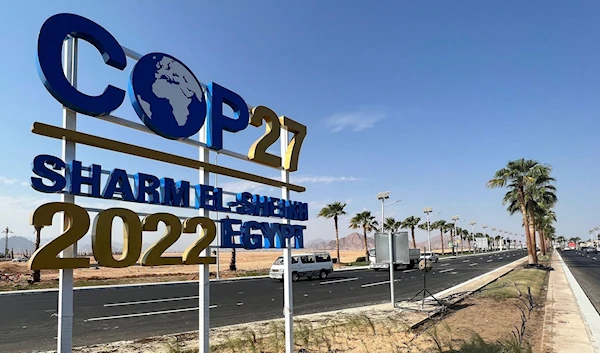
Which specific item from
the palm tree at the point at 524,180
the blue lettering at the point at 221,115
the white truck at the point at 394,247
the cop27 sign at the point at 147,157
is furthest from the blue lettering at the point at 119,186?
the palm tree at the point at 524,180

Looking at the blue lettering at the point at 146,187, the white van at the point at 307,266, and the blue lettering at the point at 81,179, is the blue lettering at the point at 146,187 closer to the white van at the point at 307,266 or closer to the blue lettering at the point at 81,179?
the blue lettering at the point at 81,179

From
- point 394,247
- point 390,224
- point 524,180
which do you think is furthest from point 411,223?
point 394,247

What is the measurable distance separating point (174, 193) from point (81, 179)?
1578 millimetres

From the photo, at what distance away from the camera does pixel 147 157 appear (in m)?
6.50

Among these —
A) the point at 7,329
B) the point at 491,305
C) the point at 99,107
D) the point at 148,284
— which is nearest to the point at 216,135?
the point at 99,107

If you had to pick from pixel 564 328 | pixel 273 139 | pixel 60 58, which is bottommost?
pixel 564 328

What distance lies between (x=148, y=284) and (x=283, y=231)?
75.0ft

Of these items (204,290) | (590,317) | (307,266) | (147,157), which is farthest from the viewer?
(307,266)

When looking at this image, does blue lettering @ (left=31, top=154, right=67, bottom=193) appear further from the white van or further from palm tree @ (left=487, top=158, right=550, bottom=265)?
palm tree @ (left=487, top=158, right=550, bottom=265)

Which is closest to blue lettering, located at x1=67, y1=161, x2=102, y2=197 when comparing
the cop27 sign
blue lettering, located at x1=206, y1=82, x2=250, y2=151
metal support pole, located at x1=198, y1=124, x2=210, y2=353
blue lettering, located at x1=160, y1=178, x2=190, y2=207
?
the cop27 sign

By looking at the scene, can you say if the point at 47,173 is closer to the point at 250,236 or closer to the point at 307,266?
the point at 250,236

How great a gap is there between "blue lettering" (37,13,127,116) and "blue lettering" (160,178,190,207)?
1.40 metres

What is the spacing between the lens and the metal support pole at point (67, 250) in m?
5.06

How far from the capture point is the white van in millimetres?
30958
